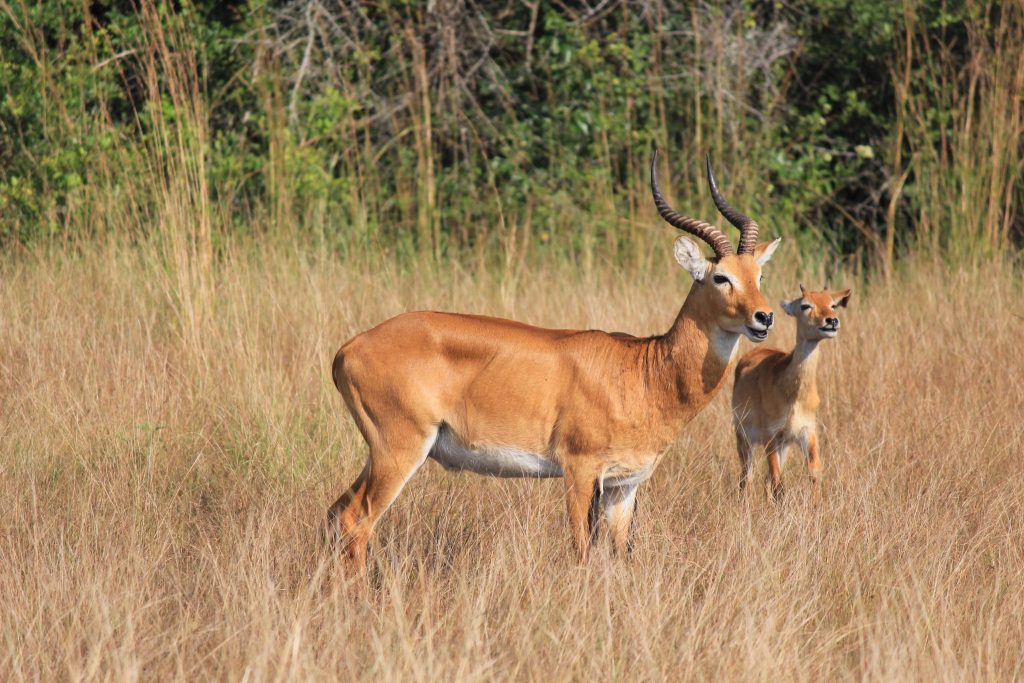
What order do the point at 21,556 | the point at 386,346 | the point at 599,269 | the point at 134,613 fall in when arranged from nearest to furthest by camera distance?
the point at 134,613, the point at 21,556, the point at 386,346, the point at 599,269

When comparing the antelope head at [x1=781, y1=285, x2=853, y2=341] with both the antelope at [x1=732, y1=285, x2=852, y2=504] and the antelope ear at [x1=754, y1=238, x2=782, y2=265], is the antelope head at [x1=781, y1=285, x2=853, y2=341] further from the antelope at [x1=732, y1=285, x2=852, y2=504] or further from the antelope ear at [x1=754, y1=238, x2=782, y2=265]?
the antelope ear at [x1=754, y1=238, x2=782, y2=265]

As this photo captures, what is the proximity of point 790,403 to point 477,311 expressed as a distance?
2.44m

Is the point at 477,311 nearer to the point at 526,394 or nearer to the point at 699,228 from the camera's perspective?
the point at 699,228

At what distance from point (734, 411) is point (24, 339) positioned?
3.68m

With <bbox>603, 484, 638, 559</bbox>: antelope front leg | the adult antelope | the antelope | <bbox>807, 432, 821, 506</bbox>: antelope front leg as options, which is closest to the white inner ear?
the antelope

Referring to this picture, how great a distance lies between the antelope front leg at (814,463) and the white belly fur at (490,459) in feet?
4.19

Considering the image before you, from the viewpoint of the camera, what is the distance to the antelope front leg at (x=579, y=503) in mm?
4613

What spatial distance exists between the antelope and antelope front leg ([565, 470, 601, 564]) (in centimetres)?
147

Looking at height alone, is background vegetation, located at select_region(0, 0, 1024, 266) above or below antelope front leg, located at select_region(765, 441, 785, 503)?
above

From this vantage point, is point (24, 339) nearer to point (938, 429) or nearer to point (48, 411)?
point (48, 411)

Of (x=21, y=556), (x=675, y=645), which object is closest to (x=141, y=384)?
(x=21, y=556)

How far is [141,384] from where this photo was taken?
249 inches

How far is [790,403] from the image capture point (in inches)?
243

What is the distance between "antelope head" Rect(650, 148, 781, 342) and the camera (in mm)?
4719
